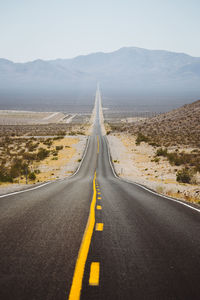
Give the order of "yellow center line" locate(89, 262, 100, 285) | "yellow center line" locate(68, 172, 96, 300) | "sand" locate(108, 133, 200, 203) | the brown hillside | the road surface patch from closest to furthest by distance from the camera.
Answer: "yellow center line" locate(68, 172, 96, 300)
"yellow center line" locate(89, 262, 100, 285)
the road surface patch
"sand" locate(108, 133, 200, 203)
the brown hillside

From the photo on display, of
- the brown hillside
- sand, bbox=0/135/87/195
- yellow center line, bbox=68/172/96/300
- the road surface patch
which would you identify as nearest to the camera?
yellow center line, bbox=68/172/96/300

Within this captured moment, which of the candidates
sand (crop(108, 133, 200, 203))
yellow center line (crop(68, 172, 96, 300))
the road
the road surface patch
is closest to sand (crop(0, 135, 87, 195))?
sand (crop(108, 133, 200, 203))

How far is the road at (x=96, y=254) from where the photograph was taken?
3.25 meters

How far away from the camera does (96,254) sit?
429cm

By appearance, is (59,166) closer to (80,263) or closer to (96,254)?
(96,254)

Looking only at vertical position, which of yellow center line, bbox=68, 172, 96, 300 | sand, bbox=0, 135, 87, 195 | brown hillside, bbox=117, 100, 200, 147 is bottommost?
sand, bbox=0, 135, 87, 195

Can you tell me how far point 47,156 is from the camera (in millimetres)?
42438

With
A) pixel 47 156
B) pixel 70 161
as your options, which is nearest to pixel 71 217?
pixel 70 161

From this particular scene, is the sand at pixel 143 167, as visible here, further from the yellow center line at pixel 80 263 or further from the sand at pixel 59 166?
the yellow center line at pixel 80 263

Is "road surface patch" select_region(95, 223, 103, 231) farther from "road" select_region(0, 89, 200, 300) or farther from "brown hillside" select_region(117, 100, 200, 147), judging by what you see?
"brown hillside" select_region(117, 100, 200, 147)

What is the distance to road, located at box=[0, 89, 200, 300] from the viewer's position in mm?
3246

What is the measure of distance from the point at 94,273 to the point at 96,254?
651 mm

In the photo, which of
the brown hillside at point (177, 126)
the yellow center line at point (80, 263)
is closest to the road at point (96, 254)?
the yellow center line at point (80, 263)

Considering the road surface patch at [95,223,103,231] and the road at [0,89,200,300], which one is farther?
the road surface patch at [95,223,103,231]
